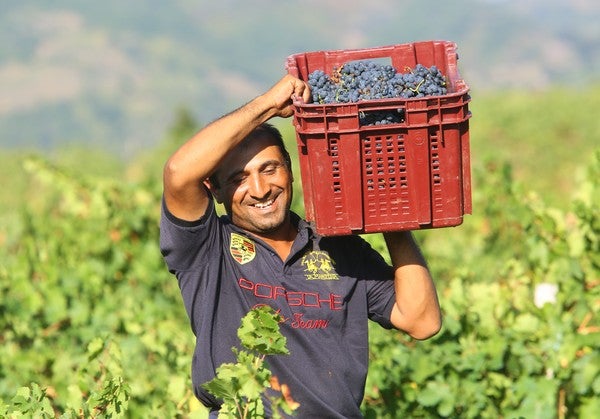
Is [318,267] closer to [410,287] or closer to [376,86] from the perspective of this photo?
[410,287]

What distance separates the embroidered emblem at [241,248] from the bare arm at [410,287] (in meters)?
0.39

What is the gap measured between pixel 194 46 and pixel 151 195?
564ft

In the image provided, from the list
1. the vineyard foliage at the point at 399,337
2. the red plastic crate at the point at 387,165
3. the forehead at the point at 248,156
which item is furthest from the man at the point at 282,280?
the vineyard foliage at the point at 399,337

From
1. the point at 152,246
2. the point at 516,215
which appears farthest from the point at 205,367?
the point at 152,246

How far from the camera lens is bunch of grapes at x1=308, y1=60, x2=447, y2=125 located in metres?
3.14

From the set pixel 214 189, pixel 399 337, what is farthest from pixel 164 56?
pixel 214 189

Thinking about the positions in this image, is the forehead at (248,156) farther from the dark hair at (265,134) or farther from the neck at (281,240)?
the neck at (281,240)

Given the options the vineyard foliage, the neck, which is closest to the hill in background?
the vineyard foliage

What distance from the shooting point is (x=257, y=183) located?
333cm

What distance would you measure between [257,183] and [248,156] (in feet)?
0.27

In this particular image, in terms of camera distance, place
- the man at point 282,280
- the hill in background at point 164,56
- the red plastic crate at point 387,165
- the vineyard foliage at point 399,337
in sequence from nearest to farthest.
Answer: the red plastic crate at point 387,165 → the man at point 282,280 → the vineyard foliage at point 399,337 → the hill in background at point 164,56

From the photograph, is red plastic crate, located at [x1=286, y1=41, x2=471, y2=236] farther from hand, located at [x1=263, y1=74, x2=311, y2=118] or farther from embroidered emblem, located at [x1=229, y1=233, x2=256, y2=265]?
embroidered emblem, located at [x1=229, y1=233, x2=256, y2=265]

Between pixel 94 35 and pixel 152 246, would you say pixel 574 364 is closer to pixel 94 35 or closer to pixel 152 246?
pixel 152 246

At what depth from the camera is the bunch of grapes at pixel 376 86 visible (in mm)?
3139
